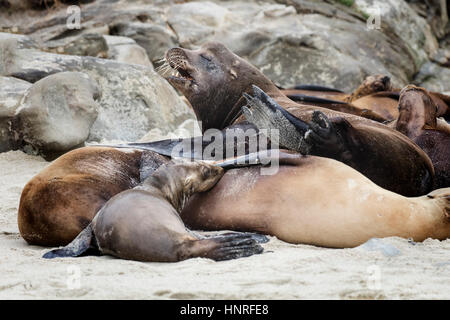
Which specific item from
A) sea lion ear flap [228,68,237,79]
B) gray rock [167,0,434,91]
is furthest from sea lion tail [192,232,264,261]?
gray rock [167,0,434,91]

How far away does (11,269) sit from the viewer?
3.28 metres

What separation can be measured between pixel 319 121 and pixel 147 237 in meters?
1.21

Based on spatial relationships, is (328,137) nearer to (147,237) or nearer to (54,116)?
(147,237)

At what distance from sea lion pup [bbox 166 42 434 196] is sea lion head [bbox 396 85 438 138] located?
2.31 ft

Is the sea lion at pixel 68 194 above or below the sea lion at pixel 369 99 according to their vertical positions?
above

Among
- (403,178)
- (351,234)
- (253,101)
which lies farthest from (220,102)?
(351,234)

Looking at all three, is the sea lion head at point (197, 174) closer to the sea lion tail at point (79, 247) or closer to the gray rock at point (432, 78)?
the sea lion tail at point (79, 247)

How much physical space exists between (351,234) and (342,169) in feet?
1.22

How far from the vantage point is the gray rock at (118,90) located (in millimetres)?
7328

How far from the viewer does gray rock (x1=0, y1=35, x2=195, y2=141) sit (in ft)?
24.0

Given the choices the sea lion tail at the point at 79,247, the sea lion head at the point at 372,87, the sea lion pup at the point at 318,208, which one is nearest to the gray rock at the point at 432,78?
the sea lion head at the point at 372,87

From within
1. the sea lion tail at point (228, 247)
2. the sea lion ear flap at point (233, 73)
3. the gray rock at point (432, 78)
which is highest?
the sea lion ear flap at point (233, 73)

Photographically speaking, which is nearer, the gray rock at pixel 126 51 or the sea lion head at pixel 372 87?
the sea lion head at pixel 372 87

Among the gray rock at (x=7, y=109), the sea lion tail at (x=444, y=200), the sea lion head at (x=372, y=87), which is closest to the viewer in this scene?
the sea lion tail at (x=444, y=200)
